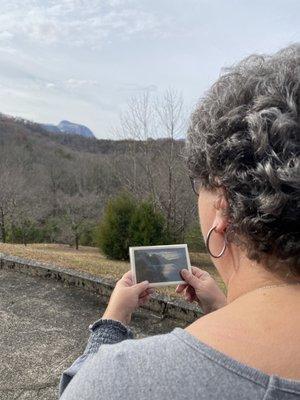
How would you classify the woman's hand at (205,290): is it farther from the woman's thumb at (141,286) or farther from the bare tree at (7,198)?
the bare tree at (7,198)

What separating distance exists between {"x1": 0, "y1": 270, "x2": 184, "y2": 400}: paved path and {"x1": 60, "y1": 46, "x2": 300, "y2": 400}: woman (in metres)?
2.13

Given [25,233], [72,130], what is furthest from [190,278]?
[72,130]

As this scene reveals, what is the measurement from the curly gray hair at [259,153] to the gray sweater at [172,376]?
23cm

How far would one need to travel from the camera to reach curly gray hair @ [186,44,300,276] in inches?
31.2

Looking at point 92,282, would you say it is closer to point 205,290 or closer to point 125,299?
point 205,290

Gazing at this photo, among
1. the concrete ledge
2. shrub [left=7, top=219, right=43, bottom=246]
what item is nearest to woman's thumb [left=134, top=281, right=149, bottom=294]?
the concrete ledge

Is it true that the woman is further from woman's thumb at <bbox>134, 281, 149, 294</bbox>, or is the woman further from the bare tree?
the bare tree

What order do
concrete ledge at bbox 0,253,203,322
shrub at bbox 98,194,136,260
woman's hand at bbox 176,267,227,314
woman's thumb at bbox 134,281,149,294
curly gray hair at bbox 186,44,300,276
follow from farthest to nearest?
shrub at bbox 98,194,136,260 < concrete ledge at bbox 0,253,203,322 < woman's hand at bbox 176,267,227,314 < woman's thumb at bbox 134,281,149,294 < curly gray hair at bbox 186,44,300,276

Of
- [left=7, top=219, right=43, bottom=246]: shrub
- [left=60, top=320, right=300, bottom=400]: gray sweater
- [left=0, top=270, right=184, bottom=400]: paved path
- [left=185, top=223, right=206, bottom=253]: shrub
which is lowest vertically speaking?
[left=7, top=219, right=43, bottom=246]: shrub

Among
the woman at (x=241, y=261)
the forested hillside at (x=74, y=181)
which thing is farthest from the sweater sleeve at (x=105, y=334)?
the forested hillside at (x=74, y=181)

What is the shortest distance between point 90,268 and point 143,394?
4696 mm

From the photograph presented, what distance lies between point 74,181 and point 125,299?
50260mm

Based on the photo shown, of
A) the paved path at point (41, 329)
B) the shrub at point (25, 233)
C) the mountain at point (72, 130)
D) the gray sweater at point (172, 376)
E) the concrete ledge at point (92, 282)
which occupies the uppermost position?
the mountain at point (72, 130)

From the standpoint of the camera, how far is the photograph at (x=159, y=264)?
1.51 m
